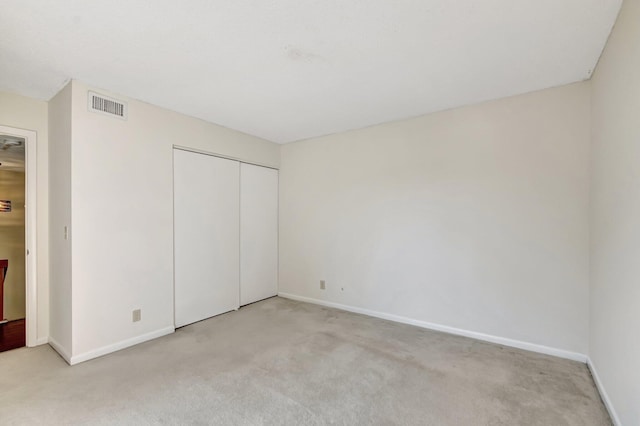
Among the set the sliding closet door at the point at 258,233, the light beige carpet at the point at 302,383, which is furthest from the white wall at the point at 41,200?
the sliding closet door at the point at 258,233

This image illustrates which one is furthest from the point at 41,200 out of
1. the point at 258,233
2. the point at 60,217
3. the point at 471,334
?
the point at 471,334

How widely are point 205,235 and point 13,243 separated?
311 cm

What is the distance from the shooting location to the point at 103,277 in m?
2.64

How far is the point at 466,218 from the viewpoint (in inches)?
119

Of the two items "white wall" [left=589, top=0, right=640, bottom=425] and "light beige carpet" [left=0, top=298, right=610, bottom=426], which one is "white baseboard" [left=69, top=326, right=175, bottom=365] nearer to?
"light beige carpet" [left=0, top=298, right=610, bottom=426]

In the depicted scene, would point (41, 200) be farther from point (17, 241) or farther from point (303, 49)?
point (303, 49)

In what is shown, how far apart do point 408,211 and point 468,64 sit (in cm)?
164

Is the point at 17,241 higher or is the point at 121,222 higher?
the point at 121,222

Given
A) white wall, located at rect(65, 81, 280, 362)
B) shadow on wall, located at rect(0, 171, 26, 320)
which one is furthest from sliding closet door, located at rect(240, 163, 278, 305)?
shadow on wall, located at rect(0, 171, 26, 320)

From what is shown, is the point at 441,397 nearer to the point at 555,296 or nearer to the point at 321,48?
the point at 555,296

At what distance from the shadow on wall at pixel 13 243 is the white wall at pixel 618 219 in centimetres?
616

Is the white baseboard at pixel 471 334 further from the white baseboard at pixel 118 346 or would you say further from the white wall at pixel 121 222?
the white wall at pixel 121 222

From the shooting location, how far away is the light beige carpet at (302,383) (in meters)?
1.81

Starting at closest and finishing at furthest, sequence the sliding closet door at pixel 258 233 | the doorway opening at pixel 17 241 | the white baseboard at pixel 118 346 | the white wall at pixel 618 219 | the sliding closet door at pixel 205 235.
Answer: the white wall at pixel 618 219, the white baseboard at pixel 118 346, the doorway opening at pixel 17 241, the sliding closet door at pixel 205 235, the sliding closet door at pixel 258 233
